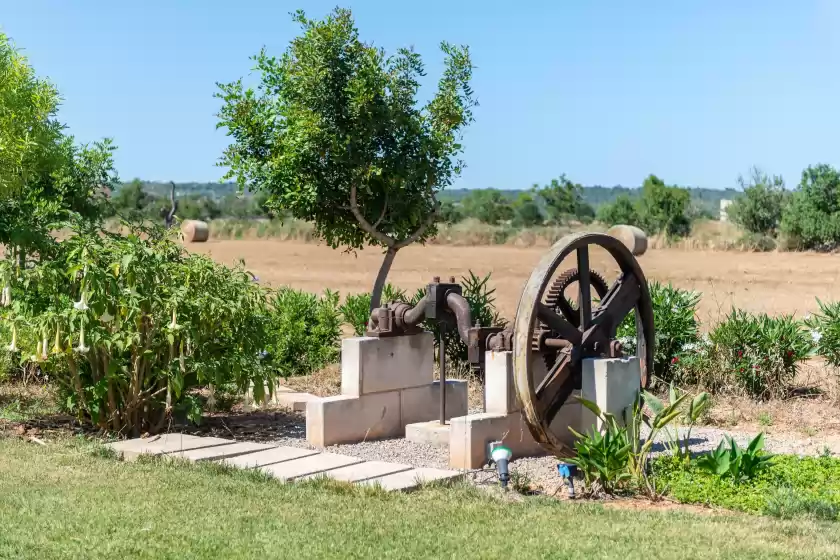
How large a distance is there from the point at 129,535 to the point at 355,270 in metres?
24.2

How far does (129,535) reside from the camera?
4961mm

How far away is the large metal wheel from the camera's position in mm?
6719

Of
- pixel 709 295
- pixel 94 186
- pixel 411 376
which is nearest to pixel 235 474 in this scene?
pixel 411 376

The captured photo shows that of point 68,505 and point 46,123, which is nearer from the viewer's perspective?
point 68,505

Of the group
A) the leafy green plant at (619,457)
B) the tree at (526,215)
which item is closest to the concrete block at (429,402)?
the leafy green plant at (619,457)

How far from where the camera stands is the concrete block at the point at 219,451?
22.6ft

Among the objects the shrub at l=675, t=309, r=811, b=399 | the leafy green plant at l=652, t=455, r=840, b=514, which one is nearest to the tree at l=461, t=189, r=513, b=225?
the shrub at l=675, t=309, r=811, b=399

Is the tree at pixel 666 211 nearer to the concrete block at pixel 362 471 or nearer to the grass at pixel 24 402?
the grass at pixel 24 402

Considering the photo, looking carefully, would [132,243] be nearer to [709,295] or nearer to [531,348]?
[531,348]

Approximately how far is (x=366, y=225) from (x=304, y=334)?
1532 millimetres

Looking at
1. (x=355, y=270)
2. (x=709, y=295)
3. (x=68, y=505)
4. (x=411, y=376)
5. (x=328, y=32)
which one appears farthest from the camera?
(x=355, y=270)

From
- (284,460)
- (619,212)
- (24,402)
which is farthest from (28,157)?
(619,212)

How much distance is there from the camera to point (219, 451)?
23.3ft

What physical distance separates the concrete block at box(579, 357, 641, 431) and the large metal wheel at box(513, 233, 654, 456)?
0.16 meters
